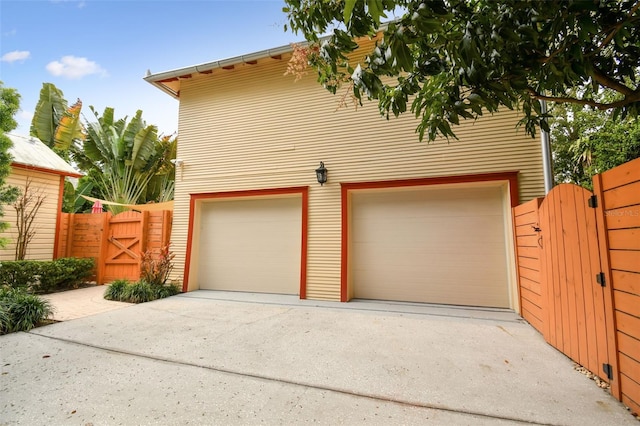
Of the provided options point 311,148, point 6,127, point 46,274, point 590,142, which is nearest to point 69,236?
point 46,274

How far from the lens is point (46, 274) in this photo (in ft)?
20.1

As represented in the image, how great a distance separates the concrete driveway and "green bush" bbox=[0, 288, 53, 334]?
0.28 metres

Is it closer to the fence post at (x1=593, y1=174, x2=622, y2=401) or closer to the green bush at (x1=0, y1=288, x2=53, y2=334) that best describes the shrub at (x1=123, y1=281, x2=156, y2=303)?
the green bush at (x1=0, y1=288, x2=53, y2=334)

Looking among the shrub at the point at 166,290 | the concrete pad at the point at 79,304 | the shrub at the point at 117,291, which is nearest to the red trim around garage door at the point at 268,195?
the shrub at the point at 166,290

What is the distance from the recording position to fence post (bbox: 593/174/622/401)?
7.19 feet

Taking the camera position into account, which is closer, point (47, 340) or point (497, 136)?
point (47, 340)

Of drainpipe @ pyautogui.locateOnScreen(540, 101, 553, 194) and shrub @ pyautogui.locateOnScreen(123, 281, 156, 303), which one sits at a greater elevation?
drainpipe @ pyautogui.locateOnScreen(540, 101, 553, 194)

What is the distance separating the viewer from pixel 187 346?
330cm

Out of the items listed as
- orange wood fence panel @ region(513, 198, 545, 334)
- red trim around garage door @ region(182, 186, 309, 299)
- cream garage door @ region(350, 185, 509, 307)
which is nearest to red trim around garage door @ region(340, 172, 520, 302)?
cream garage door @ region(350, 185, 509, 307)

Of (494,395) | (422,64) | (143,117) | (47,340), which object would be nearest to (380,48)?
(422,64)

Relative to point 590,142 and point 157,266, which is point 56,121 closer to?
point 157,266

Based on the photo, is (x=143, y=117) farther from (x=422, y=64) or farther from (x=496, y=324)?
(x=496, y=324)

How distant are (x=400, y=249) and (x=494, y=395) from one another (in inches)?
130

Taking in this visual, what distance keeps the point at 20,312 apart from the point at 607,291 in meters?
7.01
